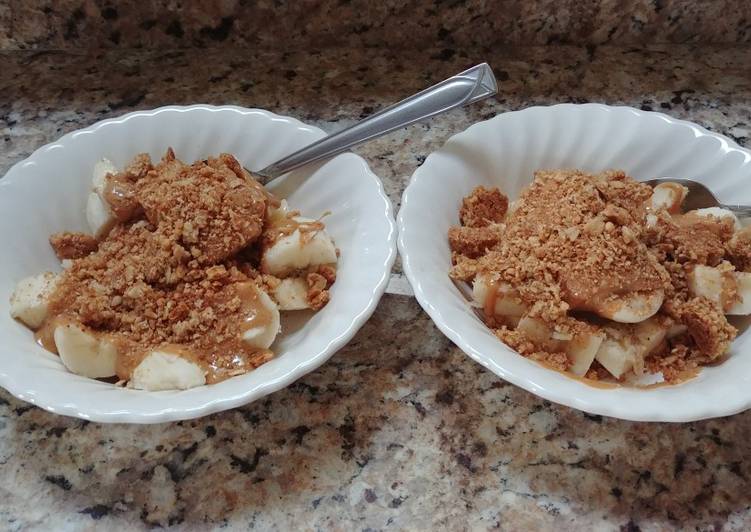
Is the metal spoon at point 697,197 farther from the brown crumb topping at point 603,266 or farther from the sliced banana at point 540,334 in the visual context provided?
the sliced banana at point 540,334

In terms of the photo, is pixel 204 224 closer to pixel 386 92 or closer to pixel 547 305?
pixel 547 305

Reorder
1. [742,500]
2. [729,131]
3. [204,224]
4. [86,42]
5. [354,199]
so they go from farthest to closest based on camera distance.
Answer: [86,42] < [729,131] < [354,199] < [204,224] < [742,500]

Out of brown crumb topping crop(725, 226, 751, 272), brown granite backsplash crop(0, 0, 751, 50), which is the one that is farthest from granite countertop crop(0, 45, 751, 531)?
brown granite backsplash crop(0, 0, 751, 50)

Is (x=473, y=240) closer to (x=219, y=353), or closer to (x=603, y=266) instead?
(x=603, y=266)

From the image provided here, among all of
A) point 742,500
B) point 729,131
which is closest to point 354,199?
point 742,500

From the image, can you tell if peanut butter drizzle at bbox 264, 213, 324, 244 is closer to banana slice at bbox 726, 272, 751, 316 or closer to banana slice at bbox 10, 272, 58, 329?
banana slice at bbox 10, 272, 58, 329

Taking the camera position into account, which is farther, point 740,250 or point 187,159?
point 187,159

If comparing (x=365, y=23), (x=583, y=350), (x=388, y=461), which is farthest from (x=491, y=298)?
(x=365, y=23)
